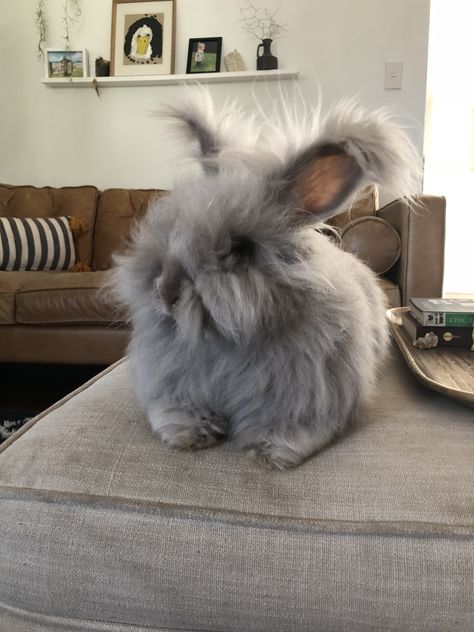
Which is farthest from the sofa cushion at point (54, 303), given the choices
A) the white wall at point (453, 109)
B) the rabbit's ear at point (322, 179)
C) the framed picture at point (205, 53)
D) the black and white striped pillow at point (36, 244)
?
the white wall at point (453, 109)

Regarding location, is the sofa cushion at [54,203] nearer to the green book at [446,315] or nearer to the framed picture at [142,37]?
the framed picture at [142,37]

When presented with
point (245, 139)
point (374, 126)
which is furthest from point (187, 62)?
point (374, 126)

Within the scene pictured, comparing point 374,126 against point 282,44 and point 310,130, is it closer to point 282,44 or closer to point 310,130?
point 310,130

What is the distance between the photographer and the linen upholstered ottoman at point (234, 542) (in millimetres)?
601

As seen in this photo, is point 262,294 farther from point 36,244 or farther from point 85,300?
point 36,244

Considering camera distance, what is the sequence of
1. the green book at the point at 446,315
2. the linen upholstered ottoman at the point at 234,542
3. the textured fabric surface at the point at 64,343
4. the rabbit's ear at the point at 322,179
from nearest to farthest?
the linen upholstered ottoman at the point at 234,542, the rabbit's ear at the point at 322,179, the green book at the point at 446,315, the textured fabric surface at the point at 64,343

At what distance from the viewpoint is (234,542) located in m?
0.62

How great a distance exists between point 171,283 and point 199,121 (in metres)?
0.35

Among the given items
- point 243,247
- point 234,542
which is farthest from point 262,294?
point 234,542

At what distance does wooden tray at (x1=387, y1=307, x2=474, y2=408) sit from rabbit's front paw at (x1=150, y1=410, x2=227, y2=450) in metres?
0.38

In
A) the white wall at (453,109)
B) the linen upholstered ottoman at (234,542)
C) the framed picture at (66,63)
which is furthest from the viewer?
the white wall at (453,109)

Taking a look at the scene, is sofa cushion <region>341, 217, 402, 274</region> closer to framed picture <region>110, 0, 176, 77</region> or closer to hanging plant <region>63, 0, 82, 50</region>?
framed picture <region>110, 0, 176, 77</region>

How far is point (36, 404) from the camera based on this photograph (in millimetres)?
2201

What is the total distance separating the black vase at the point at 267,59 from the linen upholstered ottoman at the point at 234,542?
2.88 metres
